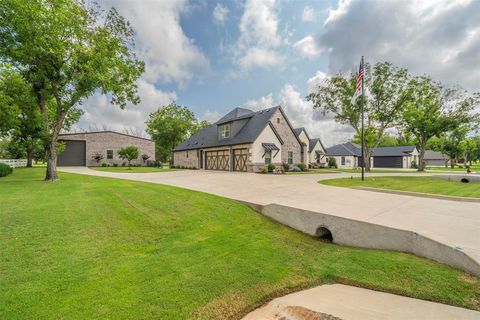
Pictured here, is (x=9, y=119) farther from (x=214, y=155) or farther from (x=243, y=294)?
(x=243, y=294)

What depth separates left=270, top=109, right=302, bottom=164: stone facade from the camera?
2416cm

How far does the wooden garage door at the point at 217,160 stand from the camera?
2393 cm

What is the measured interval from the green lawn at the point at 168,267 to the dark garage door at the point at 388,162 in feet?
153

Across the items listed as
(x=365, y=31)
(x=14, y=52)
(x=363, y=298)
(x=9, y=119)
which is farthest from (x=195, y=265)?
(x=9, y=119)

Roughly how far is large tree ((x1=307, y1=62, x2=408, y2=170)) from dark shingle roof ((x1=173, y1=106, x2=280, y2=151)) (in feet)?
31.5

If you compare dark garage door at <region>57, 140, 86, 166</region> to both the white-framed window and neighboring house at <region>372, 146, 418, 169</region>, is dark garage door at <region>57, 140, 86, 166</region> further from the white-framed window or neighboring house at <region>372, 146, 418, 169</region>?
neighboring house at <region>372, 146, 418, 169</region>

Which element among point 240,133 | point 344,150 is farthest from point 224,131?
point 344,150

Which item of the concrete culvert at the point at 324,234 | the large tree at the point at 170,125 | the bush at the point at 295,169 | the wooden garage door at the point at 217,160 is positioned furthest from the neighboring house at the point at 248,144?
the concrete culvert at the point at 324,234

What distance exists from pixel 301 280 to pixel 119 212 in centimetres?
501

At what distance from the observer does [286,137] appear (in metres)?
25.0

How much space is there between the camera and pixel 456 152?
37.8 meters

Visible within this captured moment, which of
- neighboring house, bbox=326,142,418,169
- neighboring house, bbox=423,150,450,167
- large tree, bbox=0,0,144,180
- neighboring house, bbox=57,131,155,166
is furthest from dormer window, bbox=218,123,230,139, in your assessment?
neighboring house, bbox=423,150,450,167

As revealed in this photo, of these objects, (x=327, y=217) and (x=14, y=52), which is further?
(x=14, y=52)

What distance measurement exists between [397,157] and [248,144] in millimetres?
36880
